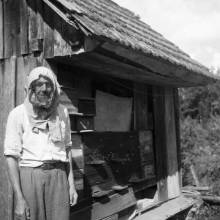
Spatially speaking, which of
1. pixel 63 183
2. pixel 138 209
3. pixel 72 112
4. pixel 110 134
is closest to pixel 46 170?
pixel 63 183

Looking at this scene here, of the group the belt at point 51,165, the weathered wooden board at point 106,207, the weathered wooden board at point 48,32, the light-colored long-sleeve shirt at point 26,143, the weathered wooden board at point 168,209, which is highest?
the weathered wooden board at point 48,32

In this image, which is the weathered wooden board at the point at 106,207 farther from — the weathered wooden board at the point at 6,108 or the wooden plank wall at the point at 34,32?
the wooden plank wall at the point at 34,32

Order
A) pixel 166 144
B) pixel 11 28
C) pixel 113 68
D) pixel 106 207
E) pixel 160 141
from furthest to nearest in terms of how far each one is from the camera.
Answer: pixel 166 144 < pixel 160 141 < pixel 106 207 < pixel 113 68 < pixel 11 28

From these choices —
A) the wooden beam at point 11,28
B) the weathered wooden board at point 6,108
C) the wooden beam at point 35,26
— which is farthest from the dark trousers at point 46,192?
the wooden beam at point 11,28

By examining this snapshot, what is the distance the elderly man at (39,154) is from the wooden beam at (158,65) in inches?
45.2

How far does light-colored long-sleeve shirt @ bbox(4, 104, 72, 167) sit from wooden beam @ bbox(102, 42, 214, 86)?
4.50 feet

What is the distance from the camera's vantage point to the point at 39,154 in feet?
11.2

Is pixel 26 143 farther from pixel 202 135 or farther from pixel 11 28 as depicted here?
pixel 202 135

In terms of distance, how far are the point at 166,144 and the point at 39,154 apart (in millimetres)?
4761

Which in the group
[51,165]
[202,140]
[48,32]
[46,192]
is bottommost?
[46,192]

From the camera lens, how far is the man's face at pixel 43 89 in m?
3.48

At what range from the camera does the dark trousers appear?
3.39 m

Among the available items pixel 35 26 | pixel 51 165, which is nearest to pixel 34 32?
pixel 35 26

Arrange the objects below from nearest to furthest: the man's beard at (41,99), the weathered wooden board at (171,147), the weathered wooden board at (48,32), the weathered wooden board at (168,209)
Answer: the man's beard at (41,99) < the weathered wooden board at (48,32) < the weathered wooden board at (168,209) < the weathered wooden board at (171,147)
